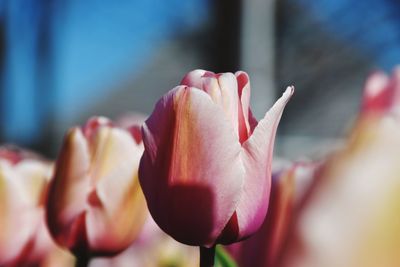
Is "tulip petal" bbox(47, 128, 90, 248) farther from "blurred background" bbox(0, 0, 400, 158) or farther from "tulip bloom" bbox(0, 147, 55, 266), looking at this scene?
"blurred background" bbox(0, 0, 400, 158)

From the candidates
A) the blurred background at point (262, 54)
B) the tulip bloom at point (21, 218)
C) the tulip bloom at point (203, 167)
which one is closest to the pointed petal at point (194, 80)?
the tulip bloom at point (203, 167)

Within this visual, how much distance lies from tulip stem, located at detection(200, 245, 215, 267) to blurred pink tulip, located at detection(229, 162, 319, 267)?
3 centimetres

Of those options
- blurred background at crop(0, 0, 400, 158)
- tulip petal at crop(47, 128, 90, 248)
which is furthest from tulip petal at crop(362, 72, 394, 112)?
blurred background at crop(0, 0, 400, 158)

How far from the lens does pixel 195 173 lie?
19 centimetres

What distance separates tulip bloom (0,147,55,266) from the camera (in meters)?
0.28

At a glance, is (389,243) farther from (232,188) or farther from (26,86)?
(26,86)

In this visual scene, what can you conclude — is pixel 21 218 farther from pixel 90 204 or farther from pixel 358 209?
pixel 358 209

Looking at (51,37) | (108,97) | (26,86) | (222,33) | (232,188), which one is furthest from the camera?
(108,97)

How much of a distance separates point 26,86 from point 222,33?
1329 millimetres

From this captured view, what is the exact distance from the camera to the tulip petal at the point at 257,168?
0.20 metres

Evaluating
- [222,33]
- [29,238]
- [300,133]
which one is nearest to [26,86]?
[222,33]

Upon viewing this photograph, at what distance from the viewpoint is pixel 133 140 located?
28cm

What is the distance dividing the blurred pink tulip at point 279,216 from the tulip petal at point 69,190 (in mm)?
63

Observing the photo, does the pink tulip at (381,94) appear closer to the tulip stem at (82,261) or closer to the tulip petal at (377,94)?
the tulip petal at (377,94)
